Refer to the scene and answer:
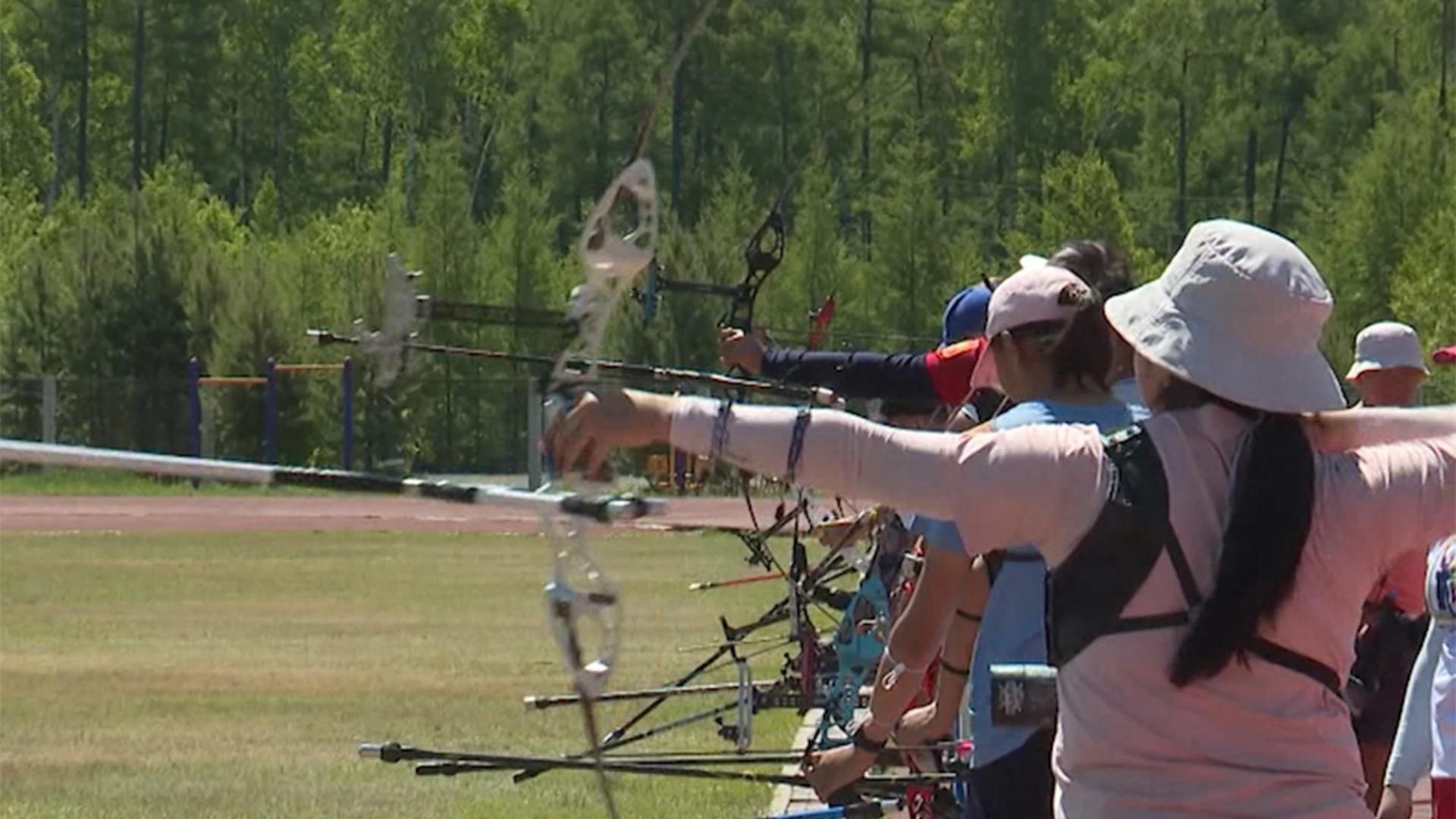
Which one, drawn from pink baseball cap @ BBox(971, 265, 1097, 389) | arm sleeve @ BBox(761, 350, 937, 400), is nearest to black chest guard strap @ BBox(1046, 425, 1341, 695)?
pink baseball cap @ BBox(971, 265, 1097, 389)

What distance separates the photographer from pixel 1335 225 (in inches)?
2218

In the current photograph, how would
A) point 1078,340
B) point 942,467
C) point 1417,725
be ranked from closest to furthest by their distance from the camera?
point 942,467
point 1078,340
point 1417,725

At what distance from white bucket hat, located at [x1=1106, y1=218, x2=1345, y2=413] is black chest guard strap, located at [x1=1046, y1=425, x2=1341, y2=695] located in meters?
0.16

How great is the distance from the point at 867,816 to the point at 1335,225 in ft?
164

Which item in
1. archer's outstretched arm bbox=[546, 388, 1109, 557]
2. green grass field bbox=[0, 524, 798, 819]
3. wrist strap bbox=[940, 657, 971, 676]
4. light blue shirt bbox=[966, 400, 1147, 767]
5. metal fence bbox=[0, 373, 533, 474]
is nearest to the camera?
archer's outstretched arm bbox=[546, 388, 1109, 557]

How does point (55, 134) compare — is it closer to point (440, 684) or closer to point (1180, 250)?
point (440, 684)

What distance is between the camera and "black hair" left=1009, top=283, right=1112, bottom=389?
5465mm

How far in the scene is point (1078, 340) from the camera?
5543 millimetres

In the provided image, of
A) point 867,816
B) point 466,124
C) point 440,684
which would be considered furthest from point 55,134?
point 867,816

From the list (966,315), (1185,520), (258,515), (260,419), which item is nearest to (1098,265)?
(966,315)

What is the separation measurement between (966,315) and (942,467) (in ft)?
12.9

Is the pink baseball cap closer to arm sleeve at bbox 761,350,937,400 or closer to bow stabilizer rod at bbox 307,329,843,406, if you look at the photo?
bow stabilizer rod at bbox 307,329,843,406

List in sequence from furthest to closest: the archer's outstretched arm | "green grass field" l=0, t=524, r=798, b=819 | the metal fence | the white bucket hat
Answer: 1. the metal fence
2. "green grass field" l=0, t=524, r=798, b=819
3. the white bucket hat
4. the archer's outstretched arm

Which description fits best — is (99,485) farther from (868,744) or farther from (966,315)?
(868,744)
